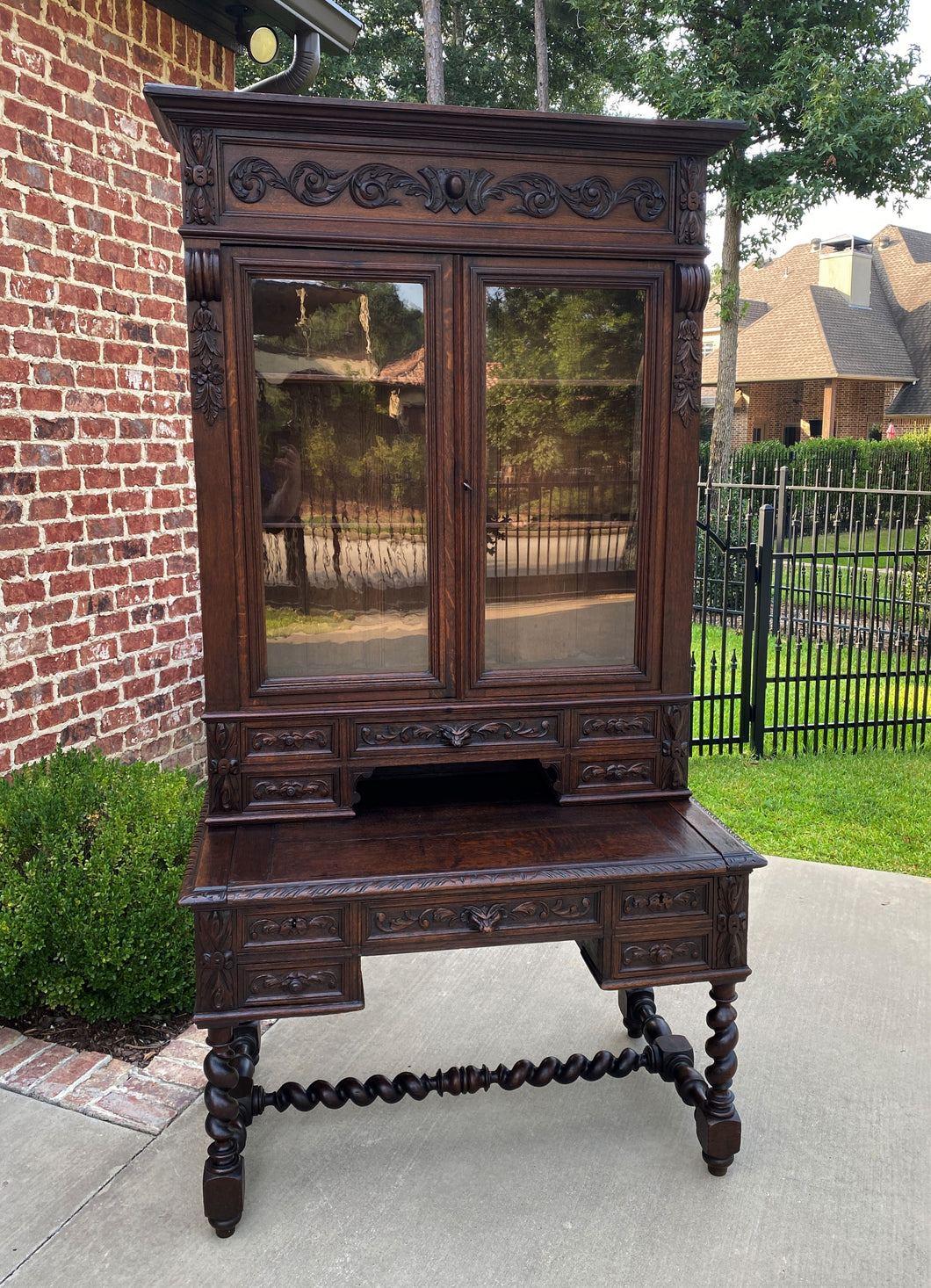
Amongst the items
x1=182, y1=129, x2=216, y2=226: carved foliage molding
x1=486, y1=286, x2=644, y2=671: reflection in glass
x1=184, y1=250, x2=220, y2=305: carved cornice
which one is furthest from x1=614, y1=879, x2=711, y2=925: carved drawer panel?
x1=182, y1=129, x2=216, y2=226: carved foliage molding

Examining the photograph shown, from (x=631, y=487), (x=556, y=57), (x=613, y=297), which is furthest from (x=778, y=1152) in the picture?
(x=556, y=57)

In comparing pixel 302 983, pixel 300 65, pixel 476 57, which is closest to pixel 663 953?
pixel 302 983

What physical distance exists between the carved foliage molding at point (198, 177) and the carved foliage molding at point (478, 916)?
60.8 inches

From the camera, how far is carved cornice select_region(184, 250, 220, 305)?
207 centimetres

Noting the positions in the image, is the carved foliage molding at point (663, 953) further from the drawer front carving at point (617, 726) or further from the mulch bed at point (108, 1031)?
the mulch bed at point (108, 1031)

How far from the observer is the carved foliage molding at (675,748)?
8.07 ft

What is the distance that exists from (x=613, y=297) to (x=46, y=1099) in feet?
8.16

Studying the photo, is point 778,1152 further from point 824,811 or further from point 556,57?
point 556,57

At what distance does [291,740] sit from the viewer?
2.31 meters

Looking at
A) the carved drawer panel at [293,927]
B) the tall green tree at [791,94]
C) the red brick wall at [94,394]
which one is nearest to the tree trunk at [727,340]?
the tall green tree at [791,94]

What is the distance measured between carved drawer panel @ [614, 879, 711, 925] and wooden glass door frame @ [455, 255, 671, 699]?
49 centimetres

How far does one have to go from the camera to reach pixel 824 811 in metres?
5.05

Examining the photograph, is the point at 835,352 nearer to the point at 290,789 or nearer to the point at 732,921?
the point at 732,921

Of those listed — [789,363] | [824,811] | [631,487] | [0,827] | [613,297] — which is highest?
[789,363]
